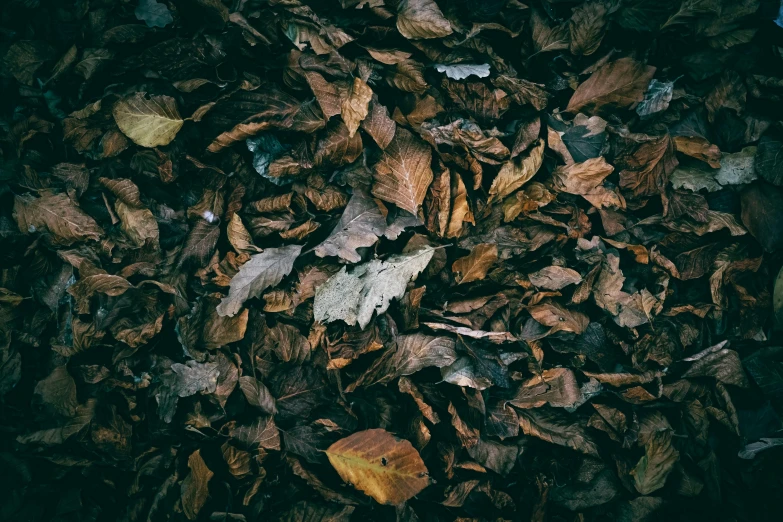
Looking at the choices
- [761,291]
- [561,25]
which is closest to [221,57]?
[561,25]

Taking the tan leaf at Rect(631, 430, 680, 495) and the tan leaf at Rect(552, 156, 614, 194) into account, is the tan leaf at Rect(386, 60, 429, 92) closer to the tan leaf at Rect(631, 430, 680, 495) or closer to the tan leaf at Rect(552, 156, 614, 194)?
the tan leaf at Rect(552, 156, 614, 194)

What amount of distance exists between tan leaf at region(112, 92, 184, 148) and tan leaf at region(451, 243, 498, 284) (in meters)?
1.07

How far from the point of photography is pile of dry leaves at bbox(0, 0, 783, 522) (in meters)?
1.70

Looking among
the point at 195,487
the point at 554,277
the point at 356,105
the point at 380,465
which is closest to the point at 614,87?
the point at 554,277

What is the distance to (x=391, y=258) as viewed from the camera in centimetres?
172

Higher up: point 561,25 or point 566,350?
point 561,25

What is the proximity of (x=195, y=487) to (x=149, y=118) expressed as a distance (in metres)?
1.25

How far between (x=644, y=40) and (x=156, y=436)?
2223 millimetres

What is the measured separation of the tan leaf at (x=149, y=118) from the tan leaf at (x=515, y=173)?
1.09 metres

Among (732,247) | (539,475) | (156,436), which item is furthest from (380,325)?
(732,247)

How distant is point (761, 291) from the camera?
1796 millimetres

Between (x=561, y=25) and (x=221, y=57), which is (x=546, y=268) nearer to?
(x=561, y=25)

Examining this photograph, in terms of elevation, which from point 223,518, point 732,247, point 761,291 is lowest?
point 223,518

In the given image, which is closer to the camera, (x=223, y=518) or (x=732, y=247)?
(x=223, y=518)
